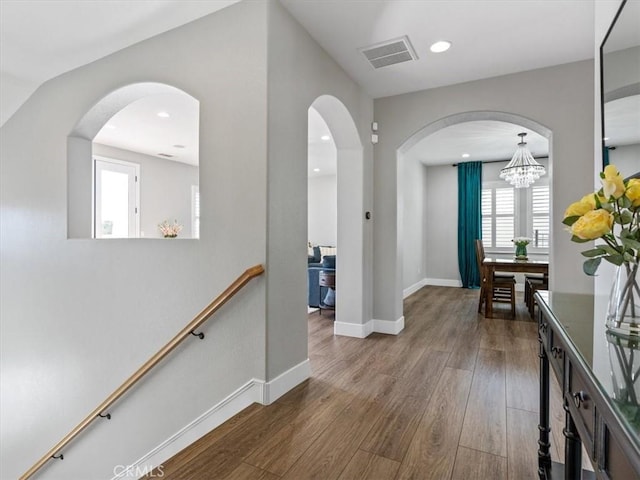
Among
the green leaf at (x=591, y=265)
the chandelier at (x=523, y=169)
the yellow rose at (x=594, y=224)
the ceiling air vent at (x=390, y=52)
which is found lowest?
the green leaf at (x=591, y=265)

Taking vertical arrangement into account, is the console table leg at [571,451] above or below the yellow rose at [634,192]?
below

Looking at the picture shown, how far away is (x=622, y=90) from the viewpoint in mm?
1566

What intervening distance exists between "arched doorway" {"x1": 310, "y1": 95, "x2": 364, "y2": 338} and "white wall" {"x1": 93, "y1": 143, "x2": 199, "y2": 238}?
5022mm

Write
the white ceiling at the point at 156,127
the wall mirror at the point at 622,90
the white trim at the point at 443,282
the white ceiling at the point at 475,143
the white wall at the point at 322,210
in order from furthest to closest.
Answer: the white wall at the point at 322,210, the white trim at the point at 443,282, the white ceiling at the point at 475,143, the white ceiling at the point at 156,127, the wall mirror at the point at 622,90

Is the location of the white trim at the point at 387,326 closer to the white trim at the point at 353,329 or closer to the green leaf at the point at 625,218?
the white trim at the point at 353,329

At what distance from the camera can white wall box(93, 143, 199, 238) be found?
7.07 metres

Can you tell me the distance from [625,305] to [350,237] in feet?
A: 9.38

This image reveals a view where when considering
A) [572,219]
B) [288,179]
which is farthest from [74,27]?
[572,219]

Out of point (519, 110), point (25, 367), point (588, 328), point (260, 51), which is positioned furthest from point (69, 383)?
point (519, 110)

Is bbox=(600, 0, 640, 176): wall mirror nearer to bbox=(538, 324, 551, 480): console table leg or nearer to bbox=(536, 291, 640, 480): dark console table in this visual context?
bbox=(536, 291, 640, 480): dark console table

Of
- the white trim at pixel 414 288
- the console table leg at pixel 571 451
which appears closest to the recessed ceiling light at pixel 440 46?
the console table leg at pixel 571 451

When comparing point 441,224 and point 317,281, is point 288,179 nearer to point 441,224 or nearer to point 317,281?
point 317,281

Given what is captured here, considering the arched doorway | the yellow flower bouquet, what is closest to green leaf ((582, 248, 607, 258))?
the yellow flower bouquet

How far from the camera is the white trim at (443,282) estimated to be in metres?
7.71
